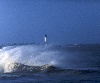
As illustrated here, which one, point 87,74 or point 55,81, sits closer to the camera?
point 55,81

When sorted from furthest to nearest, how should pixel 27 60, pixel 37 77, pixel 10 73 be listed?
pixel 27 60 < pixel 10 73 < pixel 37 77

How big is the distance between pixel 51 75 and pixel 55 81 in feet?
13.1

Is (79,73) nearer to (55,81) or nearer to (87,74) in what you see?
(87,74)

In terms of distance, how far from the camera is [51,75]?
38062 mm

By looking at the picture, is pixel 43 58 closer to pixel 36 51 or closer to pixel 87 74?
pixel 36 51

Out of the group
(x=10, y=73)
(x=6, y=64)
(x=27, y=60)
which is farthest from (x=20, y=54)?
(x=10, y=73)

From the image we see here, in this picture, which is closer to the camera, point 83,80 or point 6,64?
point 83,80

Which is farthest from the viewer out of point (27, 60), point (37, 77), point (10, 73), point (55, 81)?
point (27, 60)

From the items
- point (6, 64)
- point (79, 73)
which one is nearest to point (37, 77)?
point (79, 73)

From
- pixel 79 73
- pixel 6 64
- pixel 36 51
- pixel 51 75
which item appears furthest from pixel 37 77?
pixel 36 51

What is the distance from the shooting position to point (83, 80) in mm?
34312

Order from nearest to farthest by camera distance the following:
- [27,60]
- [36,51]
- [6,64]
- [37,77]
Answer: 1. [37,77]
2. [6,64]
3. [27,60]
4. [36,51]

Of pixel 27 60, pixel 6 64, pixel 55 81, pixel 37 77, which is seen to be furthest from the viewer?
pixel 27 60

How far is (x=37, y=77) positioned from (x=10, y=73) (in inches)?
173
